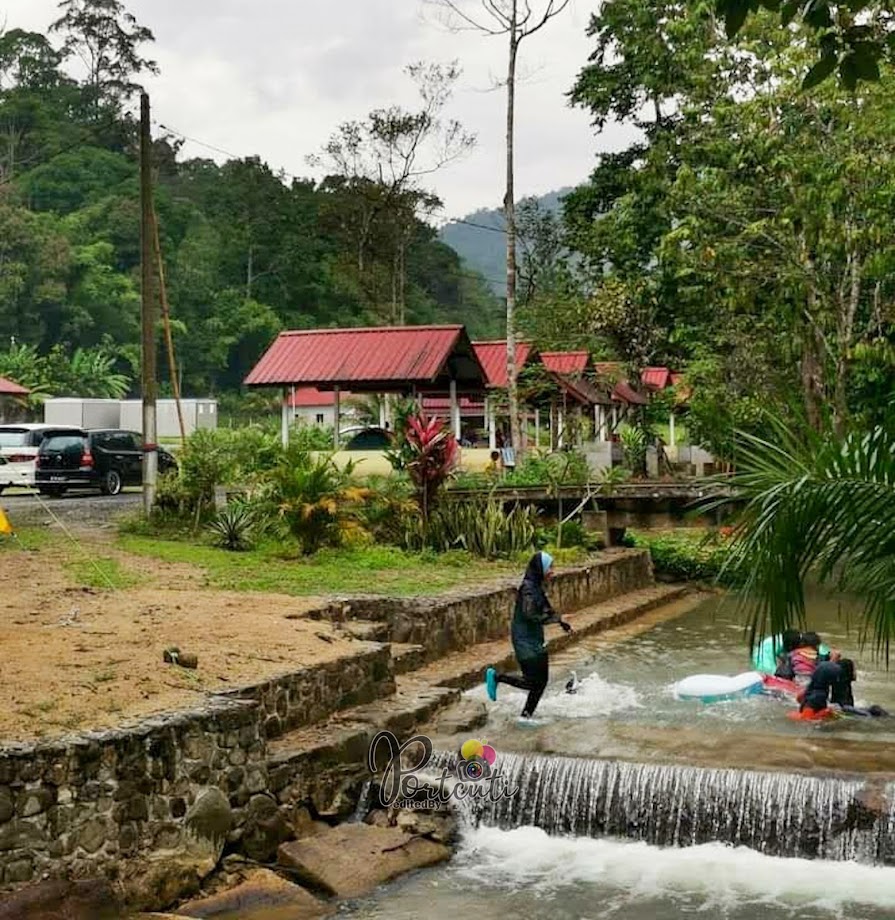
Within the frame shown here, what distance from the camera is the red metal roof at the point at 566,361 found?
38.5m

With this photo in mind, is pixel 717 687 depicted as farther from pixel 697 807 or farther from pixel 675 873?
pixel 675 873

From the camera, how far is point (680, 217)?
26125 millimetres

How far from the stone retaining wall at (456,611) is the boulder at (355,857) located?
4310mm

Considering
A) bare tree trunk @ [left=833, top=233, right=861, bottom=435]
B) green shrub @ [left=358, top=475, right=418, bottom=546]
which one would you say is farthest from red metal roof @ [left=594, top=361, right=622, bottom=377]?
green shrub @ [left=358, top=475, right=418, bottom=546]

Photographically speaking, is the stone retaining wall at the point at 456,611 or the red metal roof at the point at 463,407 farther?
the red metal roof at the point at 463,407

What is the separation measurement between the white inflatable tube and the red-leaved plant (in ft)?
23.8

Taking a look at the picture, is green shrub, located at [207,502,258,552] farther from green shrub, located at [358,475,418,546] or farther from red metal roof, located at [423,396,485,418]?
red metal roof, located at [423,396,485,418]

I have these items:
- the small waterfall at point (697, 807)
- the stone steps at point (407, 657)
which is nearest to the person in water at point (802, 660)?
the small waterfall at point (697, 807)

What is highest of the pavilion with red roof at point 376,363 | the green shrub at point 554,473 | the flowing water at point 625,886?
the pavilion with red roof at point 376,363

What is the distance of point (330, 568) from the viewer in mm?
17672

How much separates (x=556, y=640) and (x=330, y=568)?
10.9 feet

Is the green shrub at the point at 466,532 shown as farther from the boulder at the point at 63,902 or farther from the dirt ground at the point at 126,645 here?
the boulder at the point at 63,902

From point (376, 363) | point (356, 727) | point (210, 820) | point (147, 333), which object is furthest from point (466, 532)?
point (210, 820)

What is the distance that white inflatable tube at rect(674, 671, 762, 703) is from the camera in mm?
13086
